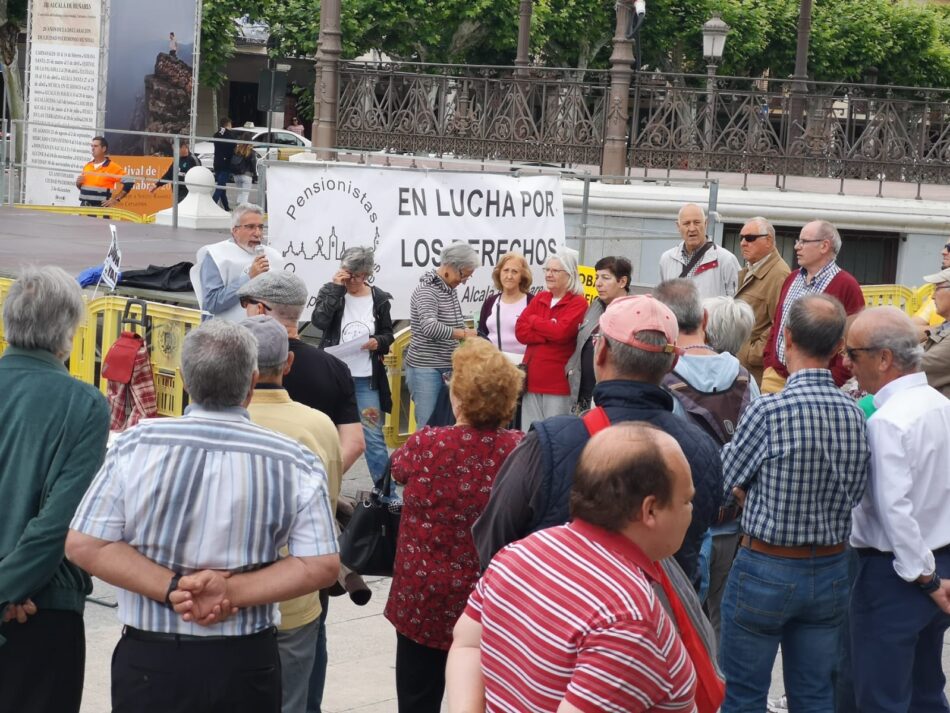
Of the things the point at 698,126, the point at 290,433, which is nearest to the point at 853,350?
the point at 290,433

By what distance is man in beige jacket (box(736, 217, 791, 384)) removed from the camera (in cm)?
888

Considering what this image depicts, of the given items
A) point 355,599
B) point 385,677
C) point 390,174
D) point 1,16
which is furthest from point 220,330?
point 1,16

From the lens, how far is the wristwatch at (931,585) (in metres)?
4.68

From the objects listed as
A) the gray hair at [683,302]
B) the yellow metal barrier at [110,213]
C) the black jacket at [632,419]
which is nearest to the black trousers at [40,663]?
the black jacket at [632,419]

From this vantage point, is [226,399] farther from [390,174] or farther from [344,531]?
[390,174]

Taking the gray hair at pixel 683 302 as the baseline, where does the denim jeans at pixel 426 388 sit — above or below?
below

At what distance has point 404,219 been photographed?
1002 centimetres

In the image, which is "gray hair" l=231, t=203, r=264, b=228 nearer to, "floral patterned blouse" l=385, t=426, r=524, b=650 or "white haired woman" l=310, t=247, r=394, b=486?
"white haired woman" l=310, t=247, r=394, b=486

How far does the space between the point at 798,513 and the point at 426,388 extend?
15.6ft

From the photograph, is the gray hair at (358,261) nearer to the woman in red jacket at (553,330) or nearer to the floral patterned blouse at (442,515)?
the woman in red jacket at (553,330)

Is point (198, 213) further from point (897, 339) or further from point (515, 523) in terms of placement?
point (515, 523)

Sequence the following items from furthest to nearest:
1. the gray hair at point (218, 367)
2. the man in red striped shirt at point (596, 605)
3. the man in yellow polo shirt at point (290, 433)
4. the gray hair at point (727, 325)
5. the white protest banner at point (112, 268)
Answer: the white protest banner at point (112, 268) → the gray hair at point (727, 325) → the man in yellow polo shirt at point (290, 433) → the gray hair at point (218, 367) → the man in red striped shirt at point (596, 605)

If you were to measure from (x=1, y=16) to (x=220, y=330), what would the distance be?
30.9 m

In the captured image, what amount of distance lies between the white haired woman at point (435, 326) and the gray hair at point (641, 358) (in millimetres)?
5172
